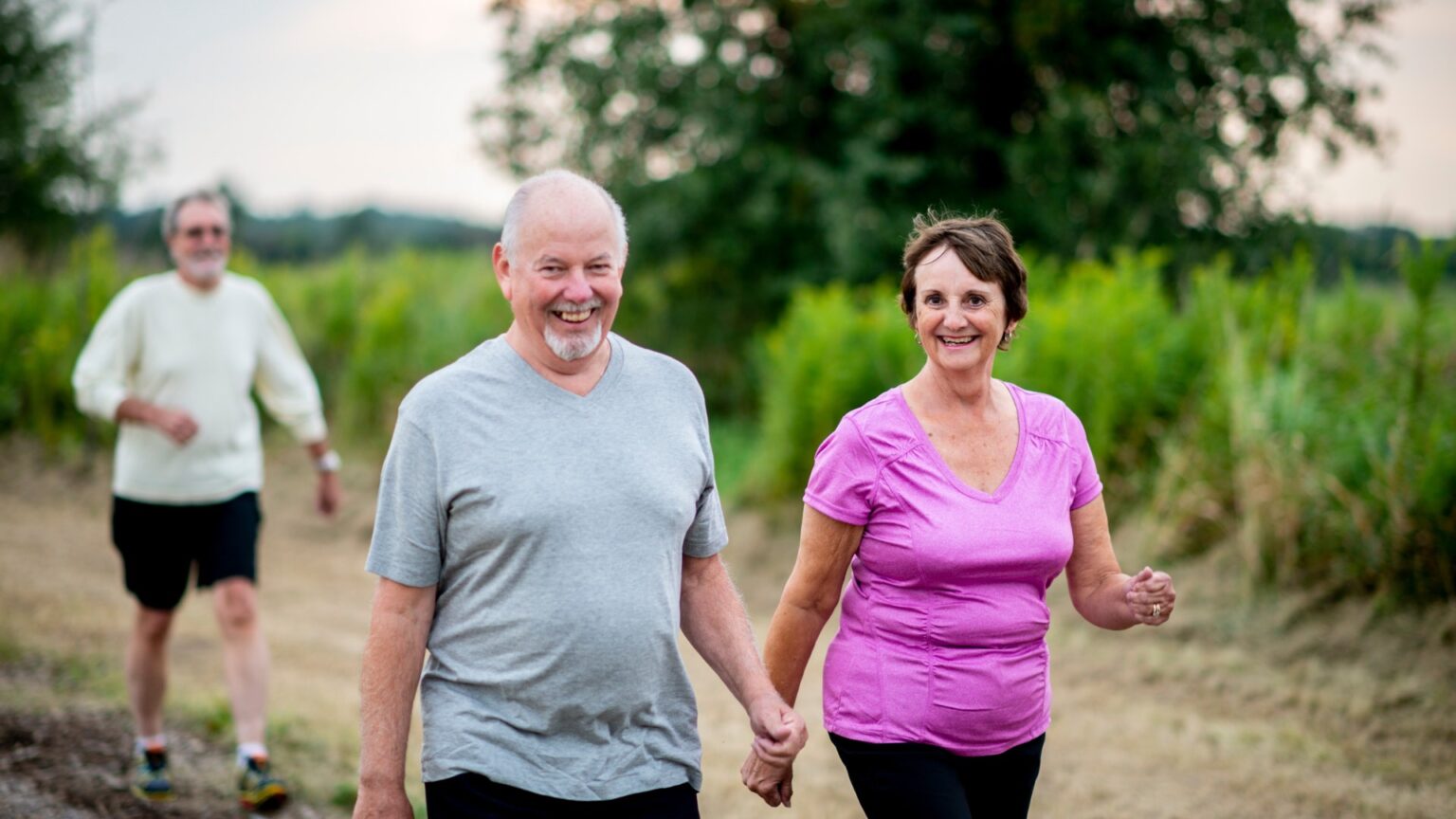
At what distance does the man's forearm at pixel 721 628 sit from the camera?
2994mm

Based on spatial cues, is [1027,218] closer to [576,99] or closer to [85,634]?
[576,99]

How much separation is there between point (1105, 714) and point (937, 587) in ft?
13.1

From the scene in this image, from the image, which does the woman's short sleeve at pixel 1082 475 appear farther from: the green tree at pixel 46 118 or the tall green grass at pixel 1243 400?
the green tree at pixel 46 118

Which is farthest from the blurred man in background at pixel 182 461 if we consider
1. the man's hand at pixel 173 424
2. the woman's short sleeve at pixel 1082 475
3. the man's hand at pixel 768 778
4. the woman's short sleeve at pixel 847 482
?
the woman's short sleeve at pixel 1082 475

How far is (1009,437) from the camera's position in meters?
3.20

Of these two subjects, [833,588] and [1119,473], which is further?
[1119,473]

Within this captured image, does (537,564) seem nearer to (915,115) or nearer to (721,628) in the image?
(721,628)

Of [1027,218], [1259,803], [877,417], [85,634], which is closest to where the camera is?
[877,417]

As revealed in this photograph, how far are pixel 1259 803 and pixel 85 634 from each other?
681 centimetres

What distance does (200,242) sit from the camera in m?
5.45

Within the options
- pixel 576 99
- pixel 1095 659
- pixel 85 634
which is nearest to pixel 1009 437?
pixel 1095 659

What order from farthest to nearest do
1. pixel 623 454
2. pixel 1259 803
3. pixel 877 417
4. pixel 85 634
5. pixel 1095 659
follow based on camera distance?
pixel 85 634, pixel 1095 659, pixel 1259 803, pixel 877 417, pixel 623 454

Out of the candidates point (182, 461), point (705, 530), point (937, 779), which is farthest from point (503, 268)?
point (182, 461)

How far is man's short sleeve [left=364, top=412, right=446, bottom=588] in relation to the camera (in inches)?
104
